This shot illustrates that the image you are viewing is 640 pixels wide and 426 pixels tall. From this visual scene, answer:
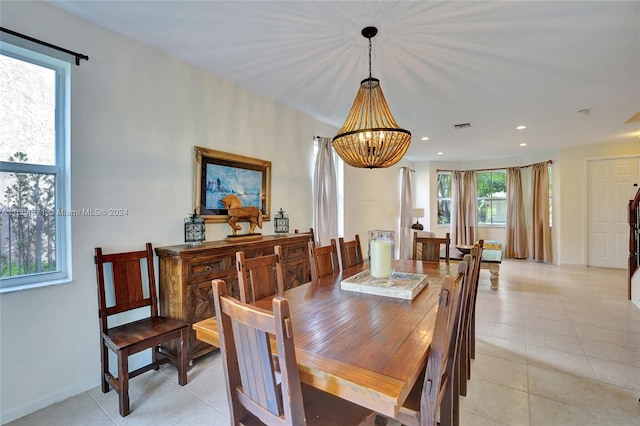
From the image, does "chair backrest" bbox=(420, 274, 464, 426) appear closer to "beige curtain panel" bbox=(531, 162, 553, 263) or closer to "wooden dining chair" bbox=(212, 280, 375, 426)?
"wooden dining chair" bbox=(212, 280, 375, 426)

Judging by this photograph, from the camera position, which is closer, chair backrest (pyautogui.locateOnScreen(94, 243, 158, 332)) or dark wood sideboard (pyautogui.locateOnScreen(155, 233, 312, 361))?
chair backrest (pyautogui.locateOnScreen(94, 243, 158, 332))

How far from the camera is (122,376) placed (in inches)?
71.2

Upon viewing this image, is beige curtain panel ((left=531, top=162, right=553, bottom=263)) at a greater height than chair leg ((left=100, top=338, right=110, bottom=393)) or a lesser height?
greater

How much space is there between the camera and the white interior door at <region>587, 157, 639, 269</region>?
19.3 feet

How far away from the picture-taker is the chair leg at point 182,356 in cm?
212

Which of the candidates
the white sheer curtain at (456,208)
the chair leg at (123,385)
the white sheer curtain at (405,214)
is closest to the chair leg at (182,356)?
the chair leg at (123,385)

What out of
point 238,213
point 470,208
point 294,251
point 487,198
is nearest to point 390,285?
point 294,251

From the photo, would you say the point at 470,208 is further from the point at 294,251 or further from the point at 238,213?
the point at 238,213

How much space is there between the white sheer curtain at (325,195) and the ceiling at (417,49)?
581mm

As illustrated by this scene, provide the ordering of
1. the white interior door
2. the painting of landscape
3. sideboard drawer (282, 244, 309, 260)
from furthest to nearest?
the white interior door → sideboard drawer (282, 244, 309, 260) → the painting of landscape

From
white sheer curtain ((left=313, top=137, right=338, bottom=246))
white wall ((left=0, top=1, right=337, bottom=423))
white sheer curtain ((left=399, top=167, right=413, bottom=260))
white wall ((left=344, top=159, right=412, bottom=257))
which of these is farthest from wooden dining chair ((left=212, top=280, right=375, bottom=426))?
white sheer curtain ((left=399, top=167, right=413, bottom=260))

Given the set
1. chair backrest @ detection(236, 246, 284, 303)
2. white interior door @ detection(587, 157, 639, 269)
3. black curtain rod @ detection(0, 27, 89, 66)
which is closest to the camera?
chair backrest @ detection(236, 246, 284, 303)

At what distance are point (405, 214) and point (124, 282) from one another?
6.26 m

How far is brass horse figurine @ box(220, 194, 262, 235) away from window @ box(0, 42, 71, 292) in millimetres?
1215
